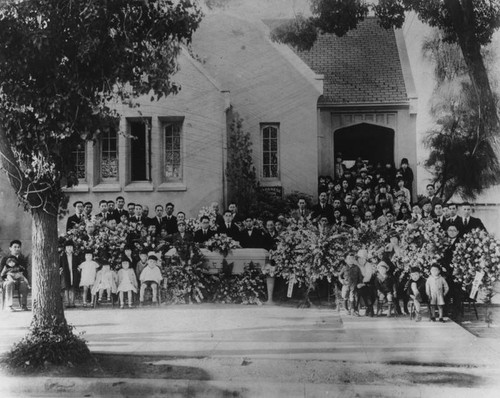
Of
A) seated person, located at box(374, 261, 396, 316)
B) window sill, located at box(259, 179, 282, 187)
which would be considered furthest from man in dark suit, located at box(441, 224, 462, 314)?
window sill, located at box(259, 179, 282, 187)

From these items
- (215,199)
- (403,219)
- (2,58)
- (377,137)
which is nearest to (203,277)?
(215,199)

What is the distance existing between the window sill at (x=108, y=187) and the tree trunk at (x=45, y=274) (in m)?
3.21

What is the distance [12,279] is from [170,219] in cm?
262

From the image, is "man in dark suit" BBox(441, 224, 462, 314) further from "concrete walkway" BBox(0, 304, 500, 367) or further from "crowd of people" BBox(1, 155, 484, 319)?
"concrete walkway" BBox(0, 304, 500, 367)

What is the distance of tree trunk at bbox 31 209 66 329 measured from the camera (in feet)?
19.7

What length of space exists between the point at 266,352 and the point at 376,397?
1.46 metres

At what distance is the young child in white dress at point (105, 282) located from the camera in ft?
27.8

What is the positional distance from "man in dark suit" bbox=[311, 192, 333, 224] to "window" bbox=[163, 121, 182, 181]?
7.70ft

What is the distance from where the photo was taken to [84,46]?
565 cm

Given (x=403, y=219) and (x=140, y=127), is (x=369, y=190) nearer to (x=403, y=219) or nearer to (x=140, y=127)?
(x=403, y=219)

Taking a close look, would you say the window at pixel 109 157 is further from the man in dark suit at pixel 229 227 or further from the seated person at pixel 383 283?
the seated person at pixel 383 283

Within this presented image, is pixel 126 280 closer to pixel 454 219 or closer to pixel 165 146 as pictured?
pixel 165 146

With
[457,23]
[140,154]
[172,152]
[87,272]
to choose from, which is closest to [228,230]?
[172,152]

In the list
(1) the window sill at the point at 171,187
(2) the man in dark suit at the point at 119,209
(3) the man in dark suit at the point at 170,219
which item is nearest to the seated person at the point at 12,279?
(2) the man in dark suit at the point at 119,209
